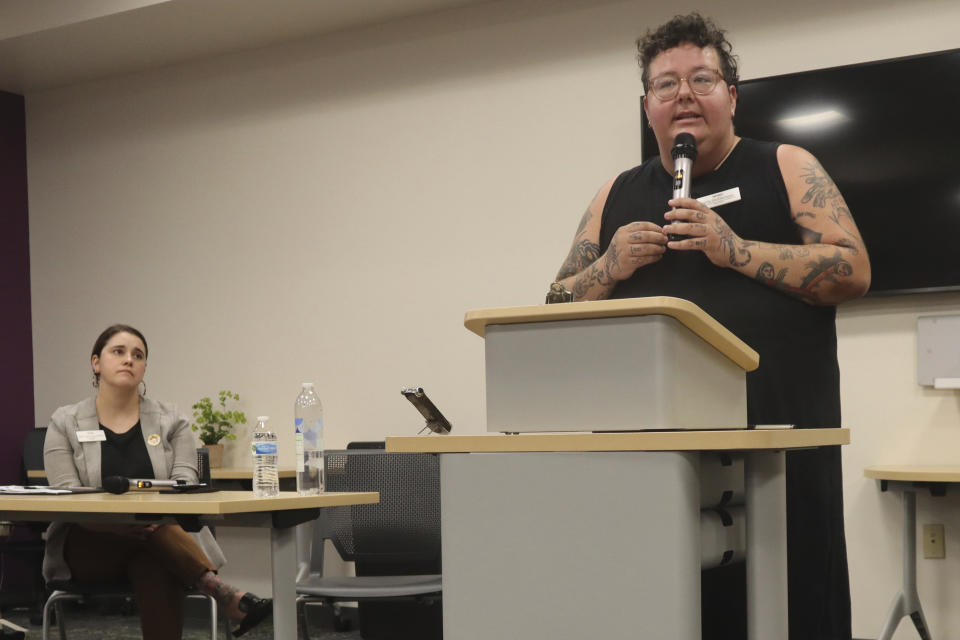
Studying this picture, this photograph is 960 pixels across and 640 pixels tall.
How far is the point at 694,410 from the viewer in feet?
4.84

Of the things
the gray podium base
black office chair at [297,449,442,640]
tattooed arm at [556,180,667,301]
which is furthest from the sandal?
the gray podium base

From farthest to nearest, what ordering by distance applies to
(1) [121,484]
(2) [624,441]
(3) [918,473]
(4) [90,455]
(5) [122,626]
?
(5) [122,626], (4) [90,455], (3) [918,473], (1) [121,484], (2) [624,441]

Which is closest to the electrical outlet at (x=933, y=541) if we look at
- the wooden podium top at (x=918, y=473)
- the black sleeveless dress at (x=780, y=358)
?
the wooden podium top at (x=918, y=473)

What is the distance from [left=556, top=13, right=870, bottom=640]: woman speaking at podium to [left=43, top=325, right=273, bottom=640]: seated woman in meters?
1.86

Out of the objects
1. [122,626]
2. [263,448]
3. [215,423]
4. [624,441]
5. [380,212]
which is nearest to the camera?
[624,441]

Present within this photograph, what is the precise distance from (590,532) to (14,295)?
5.31m

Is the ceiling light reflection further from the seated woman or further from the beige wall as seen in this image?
the seated woman

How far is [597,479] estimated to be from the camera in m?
1.43

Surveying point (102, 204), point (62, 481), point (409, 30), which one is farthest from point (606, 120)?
point (102, 204)

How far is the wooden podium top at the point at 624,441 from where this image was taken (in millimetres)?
1361

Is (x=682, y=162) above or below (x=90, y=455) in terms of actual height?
above

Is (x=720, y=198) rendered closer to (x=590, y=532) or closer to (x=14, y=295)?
(x=590, y=532)

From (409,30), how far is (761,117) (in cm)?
179

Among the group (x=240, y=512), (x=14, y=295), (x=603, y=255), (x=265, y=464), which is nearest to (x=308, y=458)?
(x=265, y=464)
